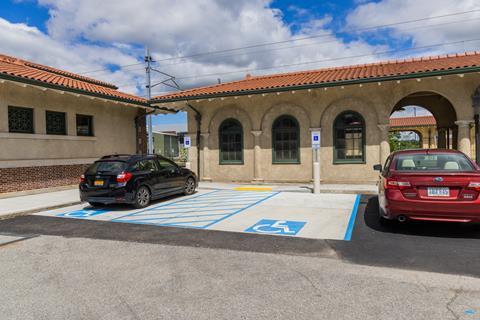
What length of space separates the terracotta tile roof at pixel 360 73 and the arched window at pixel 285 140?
1649 mm

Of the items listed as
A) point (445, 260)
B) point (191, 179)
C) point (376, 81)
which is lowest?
point (445, 260)

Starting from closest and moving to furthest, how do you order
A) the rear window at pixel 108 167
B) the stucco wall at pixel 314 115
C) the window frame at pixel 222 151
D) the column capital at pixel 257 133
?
the rear window at pixel 108 167, the stucco wall at pixel 314 115, the column capital at pixel 257 133, the window frame at pixel 222 151

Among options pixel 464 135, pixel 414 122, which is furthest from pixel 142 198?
pixel 414 122

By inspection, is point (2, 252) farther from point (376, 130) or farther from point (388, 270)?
point (376, 130)

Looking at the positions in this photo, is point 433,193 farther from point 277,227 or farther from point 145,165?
point 145,165

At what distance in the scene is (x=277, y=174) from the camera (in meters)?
14.6

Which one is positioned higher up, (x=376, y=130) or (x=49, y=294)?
(x=376, y=130)

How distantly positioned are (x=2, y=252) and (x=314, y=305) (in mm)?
5231

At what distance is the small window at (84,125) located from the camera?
1449cm

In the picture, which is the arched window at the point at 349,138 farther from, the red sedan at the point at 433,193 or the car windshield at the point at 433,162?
the red sedan at the point at 433,193

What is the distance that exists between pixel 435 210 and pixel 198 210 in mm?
5535

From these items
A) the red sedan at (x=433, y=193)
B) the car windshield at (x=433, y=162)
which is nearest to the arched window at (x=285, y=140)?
the car windshield at (x=433, y=162)

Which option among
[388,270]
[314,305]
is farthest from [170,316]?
[388,270]

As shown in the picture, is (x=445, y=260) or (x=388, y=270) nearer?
(x=388, y=270)
